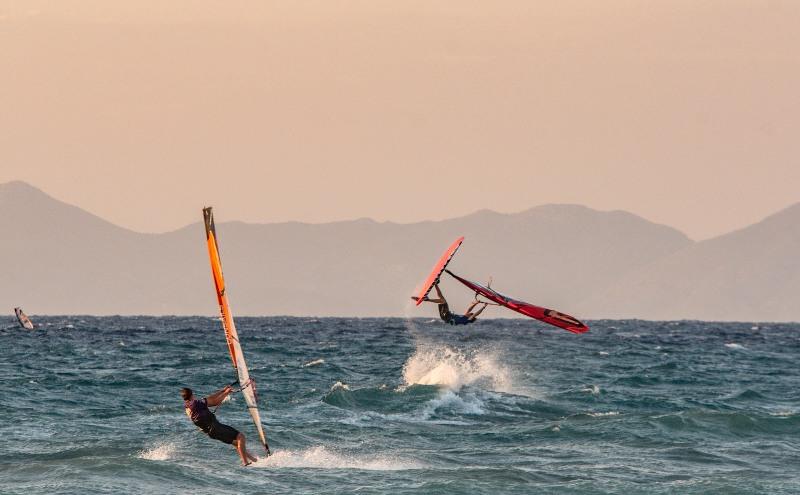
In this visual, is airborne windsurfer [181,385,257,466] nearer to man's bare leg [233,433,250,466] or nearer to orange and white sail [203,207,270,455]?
man's bare leg [233,433,250,466]

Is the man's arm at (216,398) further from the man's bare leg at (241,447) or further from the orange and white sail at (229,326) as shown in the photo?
the man's bare leg at (241,447)

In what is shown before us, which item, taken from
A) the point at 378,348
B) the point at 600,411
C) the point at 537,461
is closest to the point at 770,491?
the point at 537,461

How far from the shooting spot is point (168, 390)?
145 ft

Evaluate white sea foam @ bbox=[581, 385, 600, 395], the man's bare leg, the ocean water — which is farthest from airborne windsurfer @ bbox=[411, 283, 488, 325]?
white sea foam @ bbox=[581, 385, 600, 395]

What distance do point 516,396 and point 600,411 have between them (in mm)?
4184

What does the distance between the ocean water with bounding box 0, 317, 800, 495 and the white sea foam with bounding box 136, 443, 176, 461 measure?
30 millimetres

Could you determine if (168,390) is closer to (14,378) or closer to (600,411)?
(14,378)

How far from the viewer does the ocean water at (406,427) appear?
26.8 meters

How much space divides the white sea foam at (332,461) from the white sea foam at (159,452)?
2.18 meters

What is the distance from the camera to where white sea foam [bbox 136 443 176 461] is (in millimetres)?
28609

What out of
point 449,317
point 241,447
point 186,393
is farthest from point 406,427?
point 186,393

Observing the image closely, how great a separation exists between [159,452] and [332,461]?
420cm

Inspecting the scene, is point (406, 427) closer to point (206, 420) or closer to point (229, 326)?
point (206, 420)

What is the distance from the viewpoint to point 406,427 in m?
35.3
